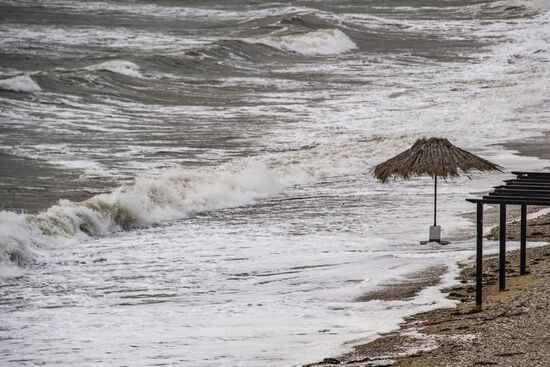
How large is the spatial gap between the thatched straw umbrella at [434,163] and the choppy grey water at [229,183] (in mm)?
845

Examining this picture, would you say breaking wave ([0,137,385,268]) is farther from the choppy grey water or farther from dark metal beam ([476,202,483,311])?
dark metal beam ([476,202,483,311])

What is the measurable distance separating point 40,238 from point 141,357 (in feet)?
16.7

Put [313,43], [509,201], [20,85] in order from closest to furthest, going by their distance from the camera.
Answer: [509,201]
[20,85]
[313,43]

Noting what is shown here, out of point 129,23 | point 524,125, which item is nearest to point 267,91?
point 524,125

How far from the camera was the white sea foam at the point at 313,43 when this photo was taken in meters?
40.0

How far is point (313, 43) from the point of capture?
40.6 metres

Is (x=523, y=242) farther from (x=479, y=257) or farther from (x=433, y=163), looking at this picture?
(x=433, y=163)

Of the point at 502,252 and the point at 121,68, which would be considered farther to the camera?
the point at 121,68

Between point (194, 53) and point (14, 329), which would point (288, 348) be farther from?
point (194, 53)

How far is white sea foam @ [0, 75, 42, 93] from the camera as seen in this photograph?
28531mm

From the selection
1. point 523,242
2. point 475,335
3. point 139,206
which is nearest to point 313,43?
point 139,206

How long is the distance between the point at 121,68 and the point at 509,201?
22800mm

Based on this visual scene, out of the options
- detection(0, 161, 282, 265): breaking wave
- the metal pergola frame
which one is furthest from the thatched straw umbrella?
detection(0, 161, 282, 265): breaking wave

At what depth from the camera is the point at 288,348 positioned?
10688 mm
